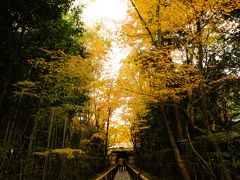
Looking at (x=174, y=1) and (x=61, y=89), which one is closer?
(x=174, y=1)

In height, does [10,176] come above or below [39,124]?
below

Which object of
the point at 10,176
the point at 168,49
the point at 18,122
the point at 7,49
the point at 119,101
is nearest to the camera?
the point at 10,176

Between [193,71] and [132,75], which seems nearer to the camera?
[193,71]

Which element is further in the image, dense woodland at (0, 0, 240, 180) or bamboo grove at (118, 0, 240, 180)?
bamboo grove at (118, 0, 240, 180)

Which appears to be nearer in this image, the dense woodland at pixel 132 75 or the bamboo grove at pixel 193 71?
the dense woodland at pixel 132 75

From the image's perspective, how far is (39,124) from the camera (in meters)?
8.18

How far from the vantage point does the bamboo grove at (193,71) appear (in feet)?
19.1

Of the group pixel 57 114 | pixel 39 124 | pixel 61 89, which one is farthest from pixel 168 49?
pixel 39 124

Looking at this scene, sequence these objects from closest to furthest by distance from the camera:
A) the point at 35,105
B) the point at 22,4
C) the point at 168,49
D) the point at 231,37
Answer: the point at 22,4 < the point at 35,105 < the point at 168,49 < the point at 231,37

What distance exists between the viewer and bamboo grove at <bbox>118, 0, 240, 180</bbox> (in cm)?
583

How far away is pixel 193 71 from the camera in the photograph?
635 centimetres

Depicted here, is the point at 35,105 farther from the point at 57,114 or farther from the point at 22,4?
the point at 22,4

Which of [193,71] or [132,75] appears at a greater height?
[132,75]

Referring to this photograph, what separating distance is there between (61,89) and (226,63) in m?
6.36
